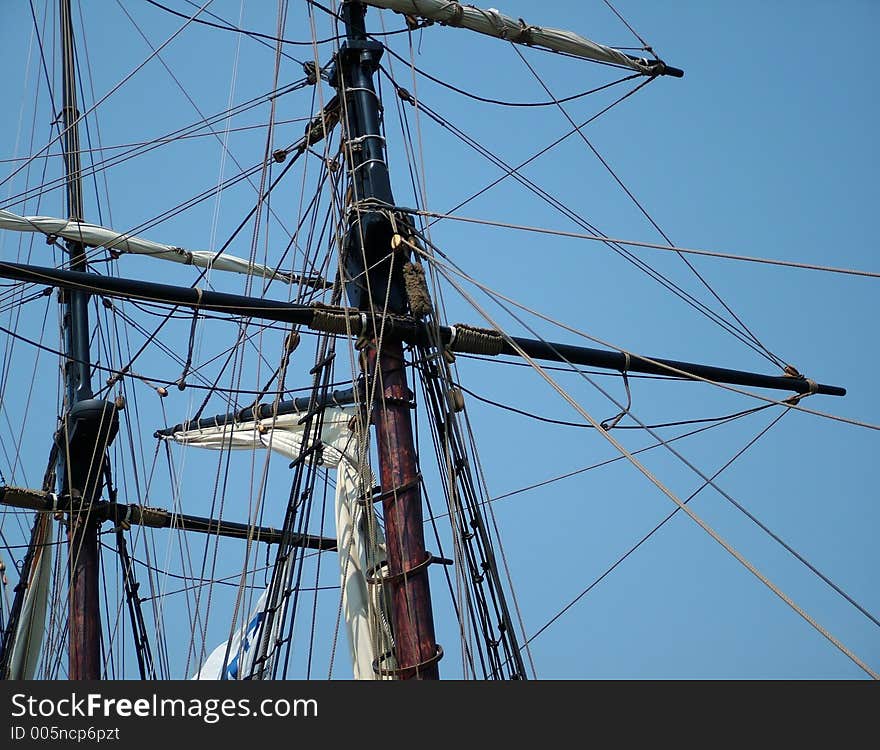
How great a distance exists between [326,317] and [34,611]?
786 centimetres

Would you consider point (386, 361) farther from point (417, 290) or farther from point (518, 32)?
point (518, 32)

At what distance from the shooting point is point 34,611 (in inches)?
616

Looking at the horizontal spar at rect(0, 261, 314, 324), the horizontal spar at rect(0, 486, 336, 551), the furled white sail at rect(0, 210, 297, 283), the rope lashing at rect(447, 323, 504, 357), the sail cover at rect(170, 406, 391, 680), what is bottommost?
the sail cover at rect(170, 406, 391, 680)

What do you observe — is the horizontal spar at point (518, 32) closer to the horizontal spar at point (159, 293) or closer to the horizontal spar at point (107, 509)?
the horizontal spar at point (159, 293)

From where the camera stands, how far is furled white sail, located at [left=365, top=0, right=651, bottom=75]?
12250 millimetres

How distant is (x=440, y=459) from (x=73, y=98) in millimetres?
10262

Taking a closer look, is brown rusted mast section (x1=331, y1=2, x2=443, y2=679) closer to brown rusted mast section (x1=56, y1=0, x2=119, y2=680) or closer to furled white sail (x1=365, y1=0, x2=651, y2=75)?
furled white sail (x1=365, y1=0, x2=651, y2=75)

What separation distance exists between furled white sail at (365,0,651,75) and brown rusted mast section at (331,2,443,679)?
62cm

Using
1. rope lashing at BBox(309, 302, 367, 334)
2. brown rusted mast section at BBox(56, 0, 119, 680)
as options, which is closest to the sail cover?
rope lashing at BBox(309, 302, 367, 334)

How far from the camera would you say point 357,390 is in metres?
10.0

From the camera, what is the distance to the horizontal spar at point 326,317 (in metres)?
9.78
